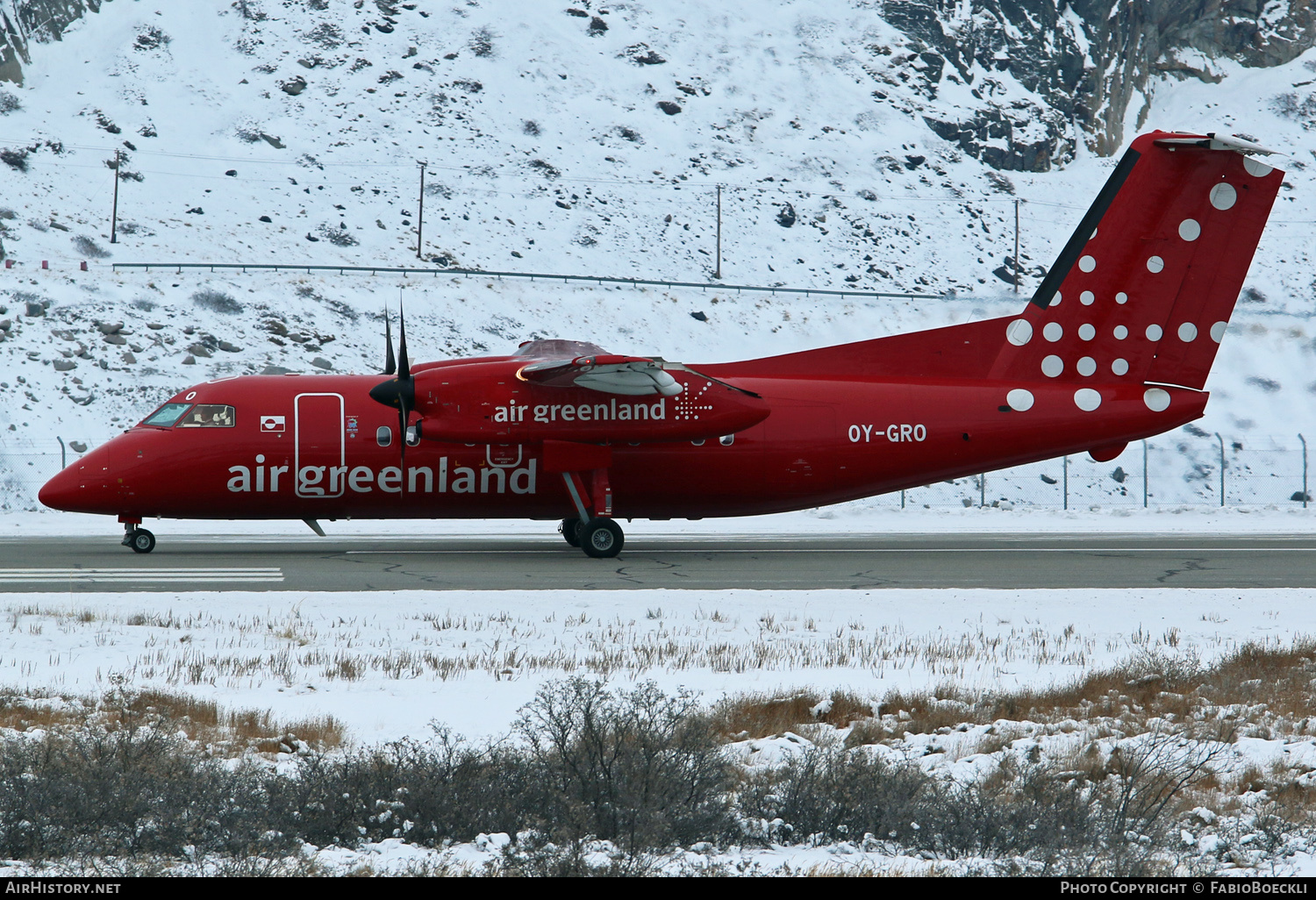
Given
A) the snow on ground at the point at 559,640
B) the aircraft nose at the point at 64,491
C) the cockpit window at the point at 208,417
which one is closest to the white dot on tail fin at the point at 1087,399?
the snow on ground at the point at 559,640

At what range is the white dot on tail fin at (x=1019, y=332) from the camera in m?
20.8

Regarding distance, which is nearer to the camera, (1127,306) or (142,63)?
(1127,306)

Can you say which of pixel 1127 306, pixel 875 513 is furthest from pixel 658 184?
pixel 1127 306

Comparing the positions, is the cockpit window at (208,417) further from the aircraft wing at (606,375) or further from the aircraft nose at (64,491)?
the aircraft wing at (606,375)

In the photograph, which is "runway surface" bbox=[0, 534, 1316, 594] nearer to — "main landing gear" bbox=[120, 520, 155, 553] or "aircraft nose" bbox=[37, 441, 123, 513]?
"main landing gear" bbox=[120, 520, 155, 553]

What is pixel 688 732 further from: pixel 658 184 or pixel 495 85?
pixel 495 85

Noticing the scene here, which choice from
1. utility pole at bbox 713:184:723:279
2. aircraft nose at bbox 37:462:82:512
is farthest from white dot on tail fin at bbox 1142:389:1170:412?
utility pole at bbox 713:184:723:279

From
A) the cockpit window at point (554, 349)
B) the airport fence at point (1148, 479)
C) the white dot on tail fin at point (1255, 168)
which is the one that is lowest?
the airport fence at point (1148, 479)

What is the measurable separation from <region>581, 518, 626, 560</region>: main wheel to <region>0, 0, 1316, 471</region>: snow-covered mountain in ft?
92.6

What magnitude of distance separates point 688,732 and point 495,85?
83559 millimetres

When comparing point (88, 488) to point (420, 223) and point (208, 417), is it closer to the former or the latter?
point (208, 417)

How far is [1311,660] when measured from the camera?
1015 cm

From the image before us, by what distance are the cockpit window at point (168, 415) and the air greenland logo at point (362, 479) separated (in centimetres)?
136

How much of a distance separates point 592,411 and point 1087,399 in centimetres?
885
